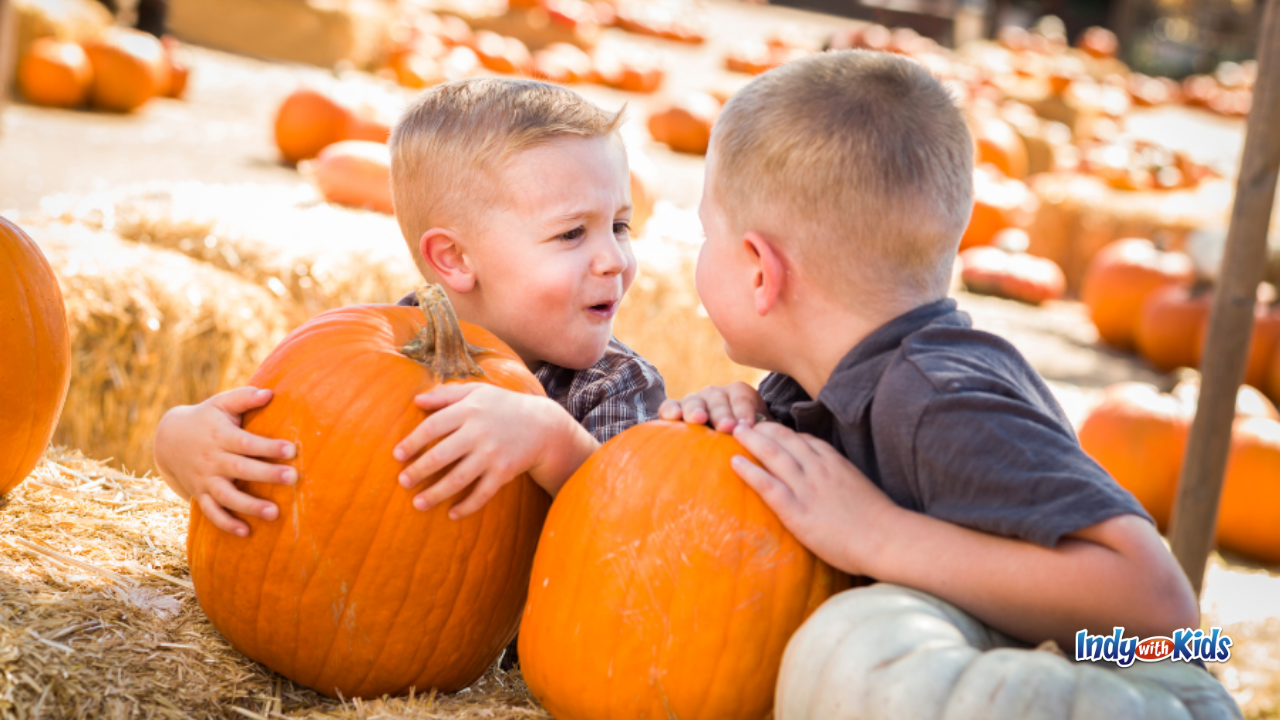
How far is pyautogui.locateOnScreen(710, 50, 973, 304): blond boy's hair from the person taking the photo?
1.60 m

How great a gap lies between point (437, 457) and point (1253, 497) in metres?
4.61

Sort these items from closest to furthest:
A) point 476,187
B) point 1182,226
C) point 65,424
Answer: point 476,187
point 65,424
point 1182,226

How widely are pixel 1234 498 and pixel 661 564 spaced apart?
14.4ft

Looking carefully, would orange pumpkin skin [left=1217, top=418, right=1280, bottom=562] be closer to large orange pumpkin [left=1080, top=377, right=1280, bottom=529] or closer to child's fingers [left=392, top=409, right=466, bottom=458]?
large orange pumpkin [left=1080, top=377, right=1280, bottom=529]

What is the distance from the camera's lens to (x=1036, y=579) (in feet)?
4.60

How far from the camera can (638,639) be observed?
1.55 meters

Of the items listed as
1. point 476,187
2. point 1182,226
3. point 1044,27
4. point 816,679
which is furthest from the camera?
point 1044,27

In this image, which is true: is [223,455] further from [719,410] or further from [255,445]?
→ [719,410]

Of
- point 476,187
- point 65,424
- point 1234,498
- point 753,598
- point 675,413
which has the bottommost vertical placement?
point 1234,498

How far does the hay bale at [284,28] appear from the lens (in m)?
12.4

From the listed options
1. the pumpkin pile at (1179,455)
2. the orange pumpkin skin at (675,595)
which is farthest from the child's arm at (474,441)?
the pumpkin pile at (1179,455)

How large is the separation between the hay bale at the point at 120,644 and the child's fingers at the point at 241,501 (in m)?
0.30

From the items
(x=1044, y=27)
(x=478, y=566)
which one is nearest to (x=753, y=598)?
(x=478, y=566)

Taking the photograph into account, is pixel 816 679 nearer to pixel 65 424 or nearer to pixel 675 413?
pixel 675 413
